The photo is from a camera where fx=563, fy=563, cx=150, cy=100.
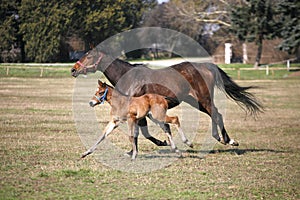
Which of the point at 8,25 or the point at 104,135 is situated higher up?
the point at 104,135

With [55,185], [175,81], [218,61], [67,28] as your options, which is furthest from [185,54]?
[55,185]

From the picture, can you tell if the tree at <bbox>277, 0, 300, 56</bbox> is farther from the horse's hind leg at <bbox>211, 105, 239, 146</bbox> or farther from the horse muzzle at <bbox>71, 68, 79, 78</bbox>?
the horse muzzle at <bbox>71, 68, 79, 78</bbox>

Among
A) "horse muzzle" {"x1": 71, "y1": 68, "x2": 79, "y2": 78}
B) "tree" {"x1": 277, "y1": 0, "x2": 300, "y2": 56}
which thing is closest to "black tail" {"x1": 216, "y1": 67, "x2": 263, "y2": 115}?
"horse muzzle" {"x1": 71, "y1": 68, "x2": 79, "y2": 78}

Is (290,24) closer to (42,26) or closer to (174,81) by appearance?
(42,26)

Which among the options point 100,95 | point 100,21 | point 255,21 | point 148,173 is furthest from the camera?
point 100,21

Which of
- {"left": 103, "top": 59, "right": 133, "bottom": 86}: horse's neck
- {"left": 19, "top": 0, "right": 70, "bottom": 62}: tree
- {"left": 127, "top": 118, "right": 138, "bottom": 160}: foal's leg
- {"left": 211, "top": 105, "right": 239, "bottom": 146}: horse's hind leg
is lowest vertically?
{"left": 19, "top": 0, "right": 70, "bottom": 62}: tree

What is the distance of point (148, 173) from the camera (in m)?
9.56

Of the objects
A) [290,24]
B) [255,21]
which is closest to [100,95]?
[290,24]

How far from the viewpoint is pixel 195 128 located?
17312mm

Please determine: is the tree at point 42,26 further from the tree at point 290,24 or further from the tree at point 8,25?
the tree at point 290,24

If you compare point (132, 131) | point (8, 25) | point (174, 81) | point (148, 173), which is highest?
point (174, 81)

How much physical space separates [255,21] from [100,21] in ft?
64.9

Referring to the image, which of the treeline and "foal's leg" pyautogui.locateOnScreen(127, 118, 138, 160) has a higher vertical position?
"foal's leg" pyautogui.locateOnScreen(127, 118, 138, 160)

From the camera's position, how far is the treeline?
166 feet
